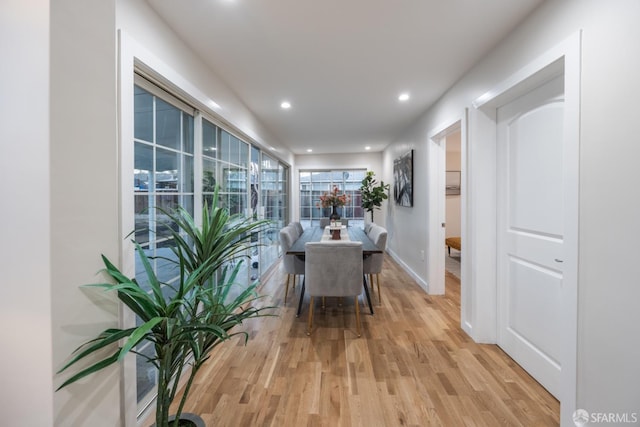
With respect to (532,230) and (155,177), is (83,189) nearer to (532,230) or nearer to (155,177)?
(155,177)

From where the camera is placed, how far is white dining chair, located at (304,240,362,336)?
2441 mm

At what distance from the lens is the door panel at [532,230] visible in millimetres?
1680

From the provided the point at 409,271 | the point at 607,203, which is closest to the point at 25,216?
the point at 607,203

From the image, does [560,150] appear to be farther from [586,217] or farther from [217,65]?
[217,65]

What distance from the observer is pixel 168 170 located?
6.17 ft

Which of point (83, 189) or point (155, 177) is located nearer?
point (83, 189)

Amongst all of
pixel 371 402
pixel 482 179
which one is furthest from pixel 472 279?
pixel 371 402

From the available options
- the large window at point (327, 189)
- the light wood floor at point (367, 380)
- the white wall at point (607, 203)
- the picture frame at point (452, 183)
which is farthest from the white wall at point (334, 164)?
the white wall at point (607, 203)

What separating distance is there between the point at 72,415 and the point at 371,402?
1.48 m

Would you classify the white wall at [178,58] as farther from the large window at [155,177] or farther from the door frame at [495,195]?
the door frame at [495,195]

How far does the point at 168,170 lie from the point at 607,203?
8.09ft

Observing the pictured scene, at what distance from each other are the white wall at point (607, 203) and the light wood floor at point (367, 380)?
0.43 m

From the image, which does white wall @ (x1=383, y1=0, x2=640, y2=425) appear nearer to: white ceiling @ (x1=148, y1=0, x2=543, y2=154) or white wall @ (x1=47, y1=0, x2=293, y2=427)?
white ceiling @ (x1=148, y1=0, x2=543, y2=154)

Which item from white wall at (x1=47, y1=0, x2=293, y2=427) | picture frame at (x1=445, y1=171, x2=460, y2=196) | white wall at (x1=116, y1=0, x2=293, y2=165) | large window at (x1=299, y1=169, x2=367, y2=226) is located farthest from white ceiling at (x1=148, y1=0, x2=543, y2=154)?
large window at (x1=299, y1=169, x2=367, y2=226)
